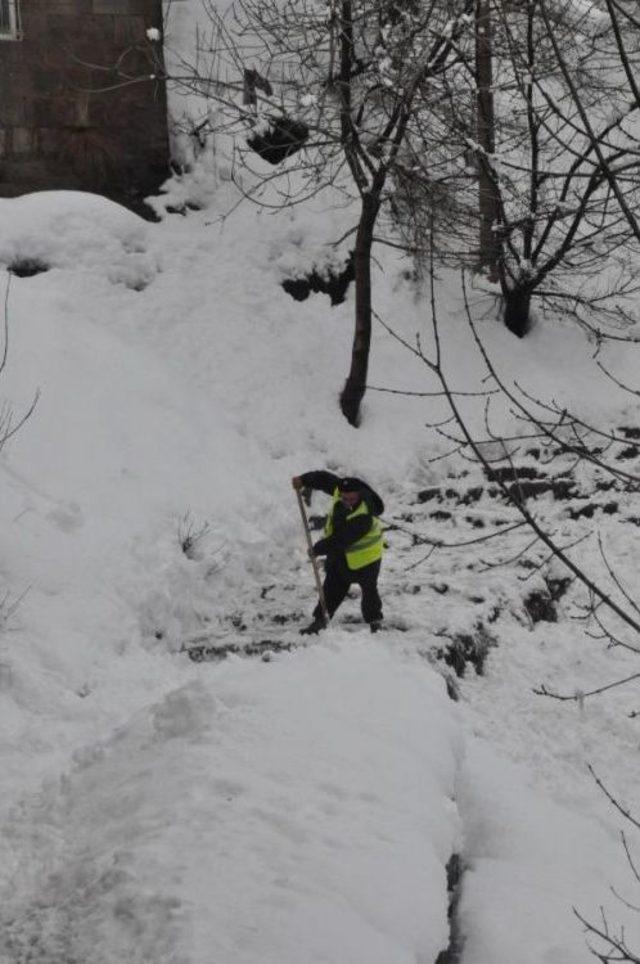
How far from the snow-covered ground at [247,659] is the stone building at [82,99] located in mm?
1119

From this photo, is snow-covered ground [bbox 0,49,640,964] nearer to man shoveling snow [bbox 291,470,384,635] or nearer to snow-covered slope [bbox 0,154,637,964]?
snow-covered slope [bbox 0,154,637,964]

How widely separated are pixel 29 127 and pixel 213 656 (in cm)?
1017

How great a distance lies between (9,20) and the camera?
599 inches

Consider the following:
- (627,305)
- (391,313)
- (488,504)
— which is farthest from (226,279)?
(627,305)

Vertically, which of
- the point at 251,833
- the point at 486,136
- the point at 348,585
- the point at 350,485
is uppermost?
the point at 486,136

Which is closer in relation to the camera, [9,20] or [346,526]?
[346,526]

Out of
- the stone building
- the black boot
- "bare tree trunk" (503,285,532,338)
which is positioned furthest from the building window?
the black boot

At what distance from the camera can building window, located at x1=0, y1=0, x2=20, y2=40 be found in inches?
596

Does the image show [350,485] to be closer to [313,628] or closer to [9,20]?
[313,628]

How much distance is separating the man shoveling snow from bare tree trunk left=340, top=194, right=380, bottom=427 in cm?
399

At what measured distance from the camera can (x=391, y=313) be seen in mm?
15516

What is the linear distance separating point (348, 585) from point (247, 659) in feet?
4.76

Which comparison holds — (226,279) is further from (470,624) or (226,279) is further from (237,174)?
(470,624)

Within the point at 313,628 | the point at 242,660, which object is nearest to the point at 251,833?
the point at 242,660
